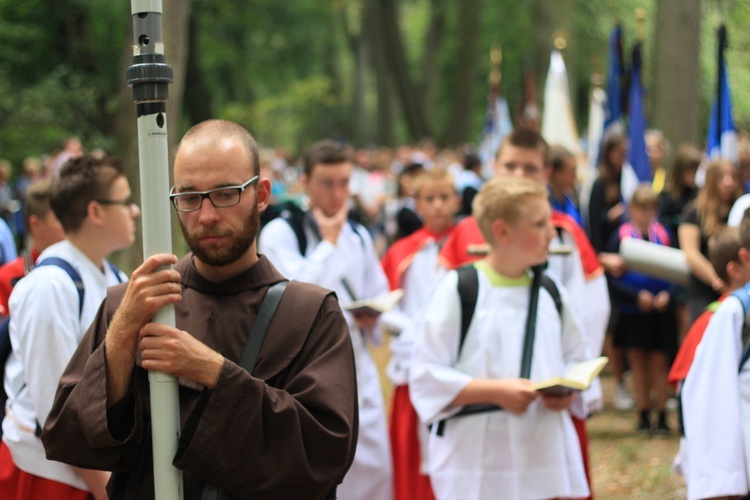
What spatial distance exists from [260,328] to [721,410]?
202 centimetres

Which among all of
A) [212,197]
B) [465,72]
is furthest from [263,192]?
[465,72]

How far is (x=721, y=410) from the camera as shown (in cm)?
397

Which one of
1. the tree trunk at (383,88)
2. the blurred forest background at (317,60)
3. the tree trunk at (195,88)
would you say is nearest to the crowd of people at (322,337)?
the blurred forest background at (317,60)

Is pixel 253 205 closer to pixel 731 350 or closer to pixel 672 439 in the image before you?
pixel 731 350

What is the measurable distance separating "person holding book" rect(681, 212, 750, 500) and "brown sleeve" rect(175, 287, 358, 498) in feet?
5.73

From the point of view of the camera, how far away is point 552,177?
7934mm

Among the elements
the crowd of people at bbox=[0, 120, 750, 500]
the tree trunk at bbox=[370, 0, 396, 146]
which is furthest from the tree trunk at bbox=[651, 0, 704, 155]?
the tree trunk at bbox=[370, 0, 396, 146]

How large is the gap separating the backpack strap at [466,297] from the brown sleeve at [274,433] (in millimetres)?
1477

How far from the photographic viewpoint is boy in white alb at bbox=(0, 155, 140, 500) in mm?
3723

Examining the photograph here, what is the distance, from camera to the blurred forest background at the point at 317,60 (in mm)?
12977

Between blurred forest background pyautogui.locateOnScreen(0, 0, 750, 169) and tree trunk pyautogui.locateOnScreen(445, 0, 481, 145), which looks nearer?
blurred forest background pyautogui.locateOnScreen(0, 0, 750, 169)

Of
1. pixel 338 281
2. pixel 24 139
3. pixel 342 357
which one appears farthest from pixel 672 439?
pixel 24 139

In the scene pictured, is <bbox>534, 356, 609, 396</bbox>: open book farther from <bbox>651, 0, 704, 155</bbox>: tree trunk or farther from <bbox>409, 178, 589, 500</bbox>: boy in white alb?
<bbox>651, 0, 704, 155</bbox>: tree trunk

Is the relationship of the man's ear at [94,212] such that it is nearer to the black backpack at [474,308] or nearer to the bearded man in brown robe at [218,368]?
the bearded man in brown robe at [218,368]
